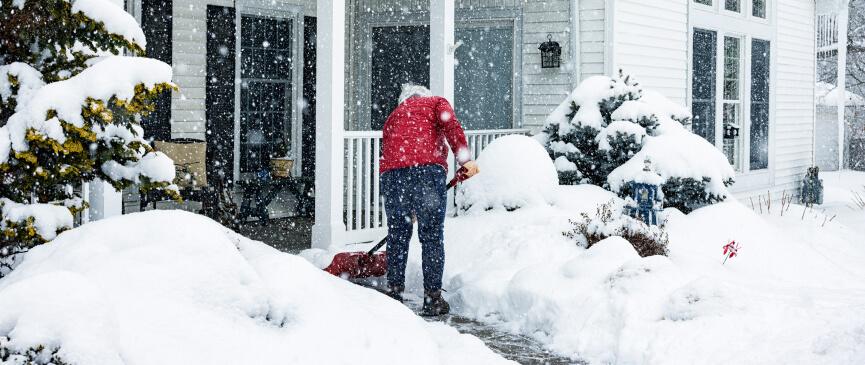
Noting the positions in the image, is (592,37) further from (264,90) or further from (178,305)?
(178,305)

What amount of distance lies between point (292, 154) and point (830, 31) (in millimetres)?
22739

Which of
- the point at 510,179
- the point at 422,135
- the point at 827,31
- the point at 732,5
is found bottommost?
the point at 510,179

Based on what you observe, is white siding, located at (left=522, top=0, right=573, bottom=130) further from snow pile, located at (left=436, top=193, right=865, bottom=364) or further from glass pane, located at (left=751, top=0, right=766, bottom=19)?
glass pane, located at (left=751, top=0, right=766, bottom=19)

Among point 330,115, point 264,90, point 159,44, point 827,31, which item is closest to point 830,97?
A: point 827,31

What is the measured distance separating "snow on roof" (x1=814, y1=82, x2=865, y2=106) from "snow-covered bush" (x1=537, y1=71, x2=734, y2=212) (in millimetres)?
18823

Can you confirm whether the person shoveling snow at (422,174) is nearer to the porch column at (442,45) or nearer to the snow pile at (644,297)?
the snow pile at (644,297)

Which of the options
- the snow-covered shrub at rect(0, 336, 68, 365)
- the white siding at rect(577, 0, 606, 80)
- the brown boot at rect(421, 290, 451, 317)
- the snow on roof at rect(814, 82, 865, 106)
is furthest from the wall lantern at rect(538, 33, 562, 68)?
the snow on roof at rect(814, 82, 865, 106)

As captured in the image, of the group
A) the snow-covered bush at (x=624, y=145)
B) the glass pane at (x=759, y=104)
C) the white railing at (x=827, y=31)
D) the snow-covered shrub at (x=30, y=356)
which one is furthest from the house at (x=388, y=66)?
the white railing at (x=827, y=31)

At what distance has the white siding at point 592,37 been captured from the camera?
10867 mm

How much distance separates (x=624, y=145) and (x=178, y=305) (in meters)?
7.13

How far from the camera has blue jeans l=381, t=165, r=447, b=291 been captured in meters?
6.29

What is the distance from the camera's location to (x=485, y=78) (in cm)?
1148

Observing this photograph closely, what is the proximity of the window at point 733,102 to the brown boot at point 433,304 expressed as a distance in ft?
28.3

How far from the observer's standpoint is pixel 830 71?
35.3 m
